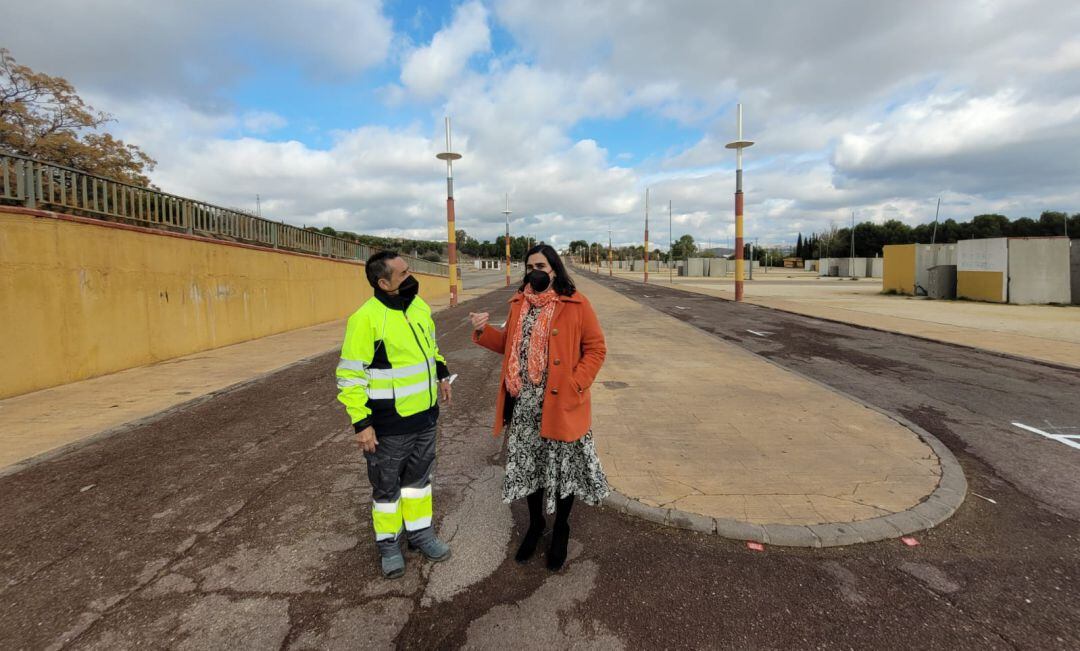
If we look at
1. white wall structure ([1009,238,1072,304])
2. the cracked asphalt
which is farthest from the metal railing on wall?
white wall structure ([1009,238,1072,304])

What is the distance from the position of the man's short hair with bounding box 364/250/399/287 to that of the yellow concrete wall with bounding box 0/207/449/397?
23.4 feet

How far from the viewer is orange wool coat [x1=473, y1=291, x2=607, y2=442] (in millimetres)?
2734

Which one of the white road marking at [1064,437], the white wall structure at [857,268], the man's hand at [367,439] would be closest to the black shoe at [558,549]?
the man's hand at [367,439]

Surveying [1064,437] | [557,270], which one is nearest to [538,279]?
[557,270]

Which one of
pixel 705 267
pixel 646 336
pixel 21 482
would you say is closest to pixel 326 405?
pixel 21 482

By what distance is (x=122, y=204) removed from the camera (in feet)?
29.3

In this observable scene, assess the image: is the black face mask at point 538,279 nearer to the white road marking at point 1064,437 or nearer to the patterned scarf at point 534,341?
the patterned scarf at point 534,341

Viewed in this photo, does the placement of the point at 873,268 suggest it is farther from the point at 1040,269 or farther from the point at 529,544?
the point at 529,544

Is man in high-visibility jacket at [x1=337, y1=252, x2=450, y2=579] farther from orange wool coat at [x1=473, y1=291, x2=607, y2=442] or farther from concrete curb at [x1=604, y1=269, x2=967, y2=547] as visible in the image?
concrete curb at [x1=604, y1=269, x2=967, y2=547]

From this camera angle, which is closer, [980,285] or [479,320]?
[479,320]

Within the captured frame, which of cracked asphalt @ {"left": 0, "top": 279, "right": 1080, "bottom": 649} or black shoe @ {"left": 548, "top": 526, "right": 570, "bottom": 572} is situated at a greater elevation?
black shoe @ {"left": 548, "top": 526, "right": 570, "bottom": 572}

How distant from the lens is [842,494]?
3.68m

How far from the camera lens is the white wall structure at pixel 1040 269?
19312mm

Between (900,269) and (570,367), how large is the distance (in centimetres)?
3121
